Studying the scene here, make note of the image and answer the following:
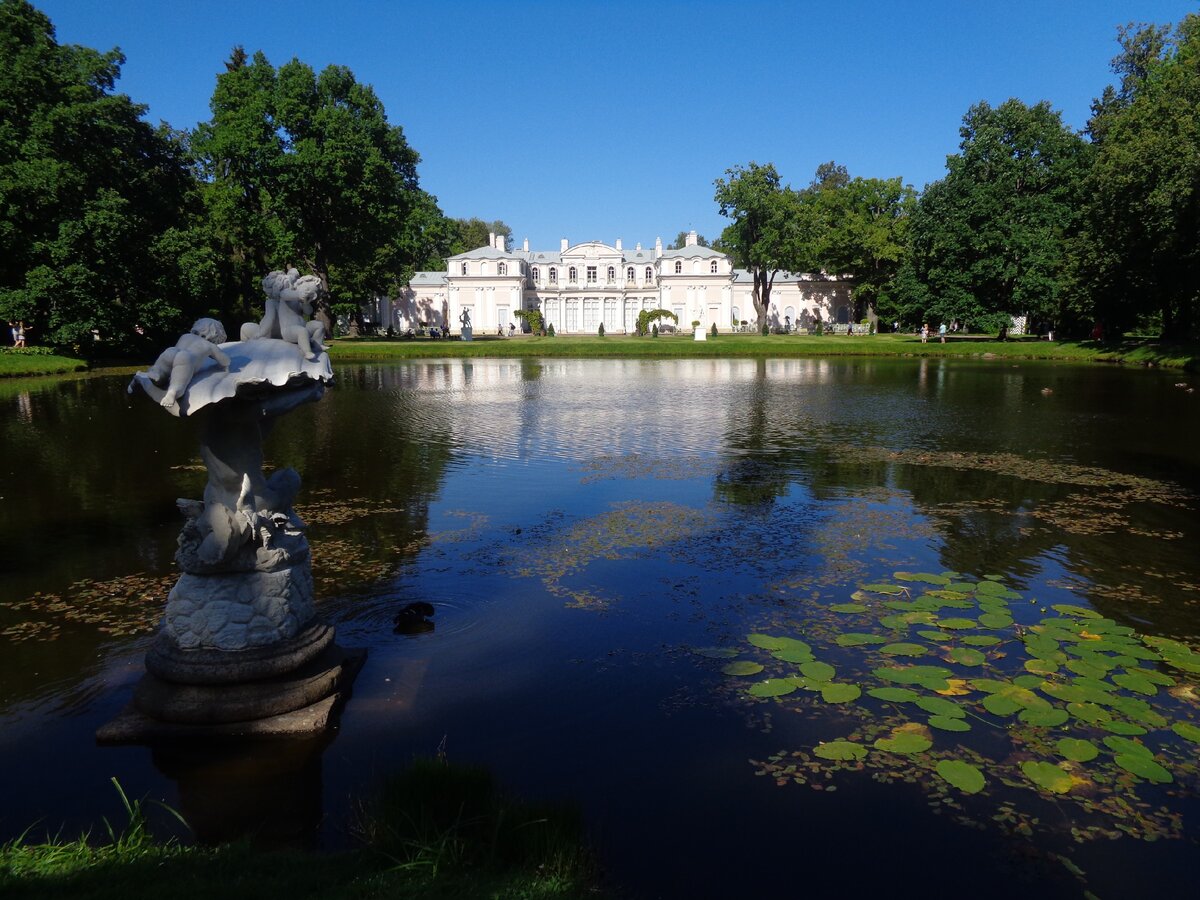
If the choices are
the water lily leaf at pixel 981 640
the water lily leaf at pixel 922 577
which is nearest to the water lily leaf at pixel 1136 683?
the water lily leaf at pixel 981 640

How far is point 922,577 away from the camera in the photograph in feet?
29.4

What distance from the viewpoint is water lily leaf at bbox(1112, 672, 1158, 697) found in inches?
245

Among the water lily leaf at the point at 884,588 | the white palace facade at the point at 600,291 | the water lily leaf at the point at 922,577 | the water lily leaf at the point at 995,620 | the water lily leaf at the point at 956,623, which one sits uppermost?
the white palace facade at the point at 600,291

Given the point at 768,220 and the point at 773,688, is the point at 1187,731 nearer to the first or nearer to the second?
the point at 773,688

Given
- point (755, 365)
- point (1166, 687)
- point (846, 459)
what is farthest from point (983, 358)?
point (1166, 687)

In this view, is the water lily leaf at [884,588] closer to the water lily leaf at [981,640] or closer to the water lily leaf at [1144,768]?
the water lily leaf at [981,640]

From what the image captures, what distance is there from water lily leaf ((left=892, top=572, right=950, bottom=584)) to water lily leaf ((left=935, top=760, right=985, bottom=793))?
3827 millimetres

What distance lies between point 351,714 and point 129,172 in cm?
4593

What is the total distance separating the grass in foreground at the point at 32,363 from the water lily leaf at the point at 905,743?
3862 cm

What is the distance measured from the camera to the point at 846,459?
1622 cm

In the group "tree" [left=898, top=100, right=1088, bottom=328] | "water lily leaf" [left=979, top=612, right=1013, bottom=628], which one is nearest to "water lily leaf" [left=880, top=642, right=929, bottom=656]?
"water lily leaf" [left=979, top=612, right=1013, bottom=628]

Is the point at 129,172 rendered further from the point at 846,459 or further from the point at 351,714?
the point at 351,714

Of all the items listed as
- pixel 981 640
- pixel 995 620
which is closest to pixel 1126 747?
pixel 981 640

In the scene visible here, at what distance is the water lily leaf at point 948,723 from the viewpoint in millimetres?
5684
